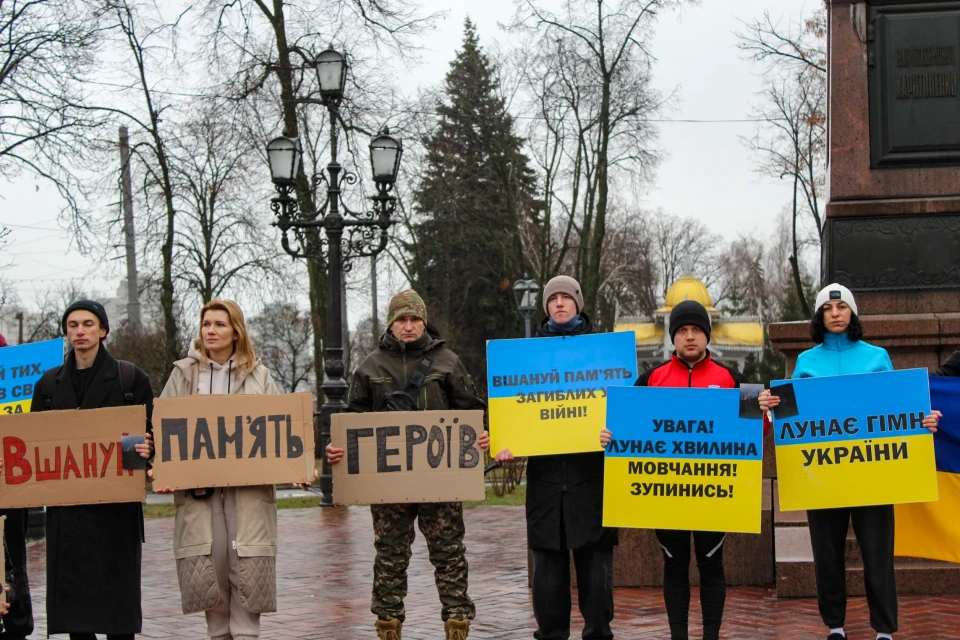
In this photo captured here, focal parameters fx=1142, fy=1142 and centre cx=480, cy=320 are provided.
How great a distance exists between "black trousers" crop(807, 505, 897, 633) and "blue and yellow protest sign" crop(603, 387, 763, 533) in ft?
1.67

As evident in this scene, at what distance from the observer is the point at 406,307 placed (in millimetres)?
6422

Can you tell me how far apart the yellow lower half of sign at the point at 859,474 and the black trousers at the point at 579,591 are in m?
1.05

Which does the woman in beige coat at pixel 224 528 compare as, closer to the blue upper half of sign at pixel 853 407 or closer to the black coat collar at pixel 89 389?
the black coat collar at pixel 89 389

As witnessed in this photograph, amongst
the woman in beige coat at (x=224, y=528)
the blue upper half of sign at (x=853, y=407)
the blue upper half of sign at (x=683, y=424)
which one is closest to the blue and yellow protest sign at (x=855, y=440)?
the blue upper half of sign at (x=853, y=407)

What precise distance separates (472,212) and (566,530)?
3701 cm

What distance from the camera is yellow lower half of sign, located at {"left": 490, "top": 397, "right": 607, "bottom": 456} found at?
6.22 m

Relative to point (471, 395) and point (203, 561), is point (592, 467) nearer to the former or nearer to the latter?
point (471, 395)

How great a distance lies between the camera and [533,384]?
6410 millimetres

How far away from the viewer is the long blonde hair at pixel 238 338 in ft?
20.3

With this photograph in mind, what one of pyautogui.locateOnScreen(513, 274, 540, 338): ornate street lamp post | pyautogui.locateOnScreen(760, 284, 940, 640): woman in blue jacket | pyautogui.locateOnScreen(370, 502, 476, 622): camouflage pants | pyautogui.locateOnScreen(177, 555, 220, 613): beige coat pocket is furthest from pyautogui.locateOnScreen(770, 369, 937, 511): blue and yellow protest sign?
pyautogui.locateOnScreen(513, 274, 540, 338): ornate street lamp post

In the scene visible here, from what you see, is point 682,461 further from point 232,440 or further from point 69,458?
point 69,458

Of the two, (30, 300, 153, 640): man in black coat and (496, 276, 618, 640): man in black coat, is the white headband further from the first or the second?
(30, 300, 153, 640): man in black coat

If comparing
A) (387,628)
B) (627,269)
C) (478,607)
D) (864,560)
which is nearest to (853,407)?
(864,560)

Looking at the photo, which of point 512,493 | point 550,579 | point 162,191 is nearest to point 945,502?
point 550,579
